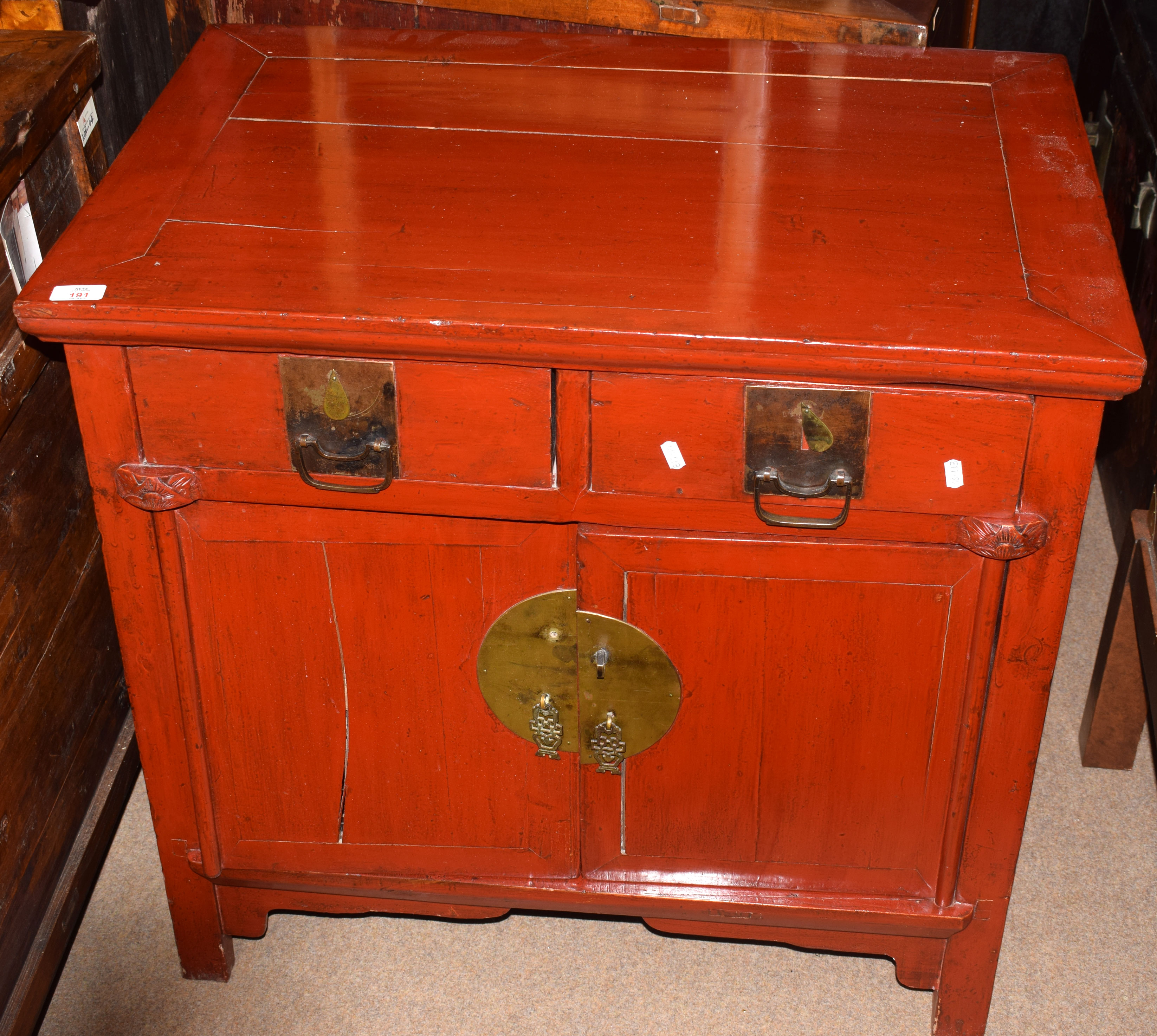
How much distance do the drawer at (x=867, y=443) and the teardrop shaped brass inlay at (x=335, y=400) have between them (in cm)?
25

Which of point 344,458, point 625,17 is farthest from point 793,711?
point 625,17

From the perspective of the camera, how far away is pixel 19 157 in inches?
60.6

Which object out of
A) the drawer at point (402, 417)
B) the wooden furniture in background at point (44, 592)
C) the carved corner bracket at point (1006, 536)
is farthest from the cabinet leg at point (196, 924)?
the carved corner bracket at point (1006, 536)

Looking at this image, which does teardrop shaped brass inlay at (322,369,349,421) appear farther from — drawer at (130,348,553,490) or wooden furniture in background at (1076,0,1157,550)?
wooden furniture in background at (1076,0,1157,550)

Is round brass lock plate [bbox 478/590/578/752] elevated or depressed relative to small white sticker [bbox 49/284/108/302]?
depressed

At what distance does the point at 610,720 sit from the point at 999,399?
58 cm

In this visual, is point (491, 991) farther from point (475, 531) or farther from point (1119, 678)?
point (1119, 678)

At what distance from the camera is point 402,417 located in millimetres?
1389

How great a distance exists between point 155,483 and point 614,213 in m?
0.56

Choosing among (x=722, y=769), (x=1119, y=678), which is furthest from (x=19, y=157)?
(x=1119, y=678)

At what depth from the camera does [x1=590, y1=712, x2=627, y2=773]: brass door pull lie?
161 cm

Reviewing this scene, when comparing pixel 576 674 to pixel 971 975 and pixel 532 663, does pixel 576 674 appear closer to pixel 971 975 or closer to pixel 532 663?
pixel 532 663

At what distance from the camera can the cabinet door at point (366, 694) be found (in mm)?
1502

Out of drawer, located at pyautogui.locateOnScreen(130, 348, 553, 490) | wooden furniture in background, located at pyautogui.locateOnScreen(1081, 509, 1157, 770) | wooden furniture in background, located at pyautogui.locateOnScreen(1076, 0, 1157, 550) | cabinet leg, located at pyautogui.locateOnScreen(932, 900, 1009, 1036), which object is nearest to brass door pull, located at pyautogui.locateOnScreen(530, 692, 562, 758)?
drawer, located at pyautogui.locateOnScreen(130, 348, 553, 490)
